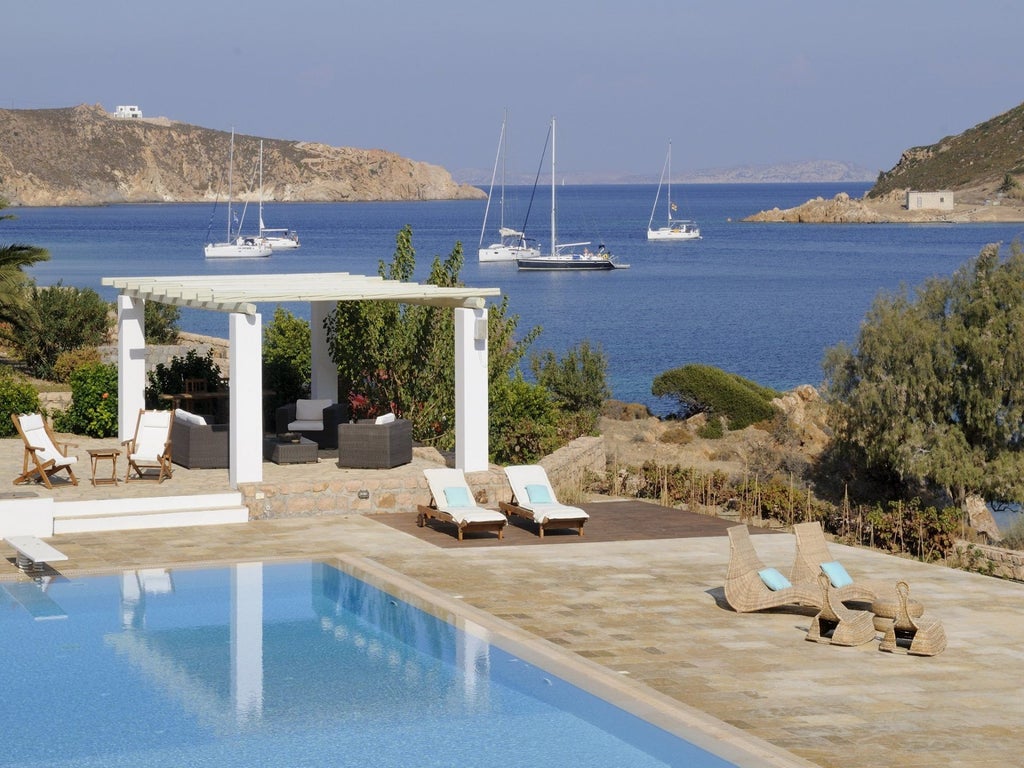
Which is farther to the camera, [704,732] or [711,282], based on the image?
[711,282]

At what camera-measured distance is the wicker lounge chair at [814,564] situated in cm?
1057

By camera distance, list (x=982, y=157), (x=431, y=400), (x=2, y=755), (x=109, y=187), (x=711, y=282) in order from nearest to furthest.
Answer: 1. (x=2, y=755)
2. (x=431, y=400)
3. (x=711, y=282)
4. (x=982, y=157)
5. (x=109, y=187)

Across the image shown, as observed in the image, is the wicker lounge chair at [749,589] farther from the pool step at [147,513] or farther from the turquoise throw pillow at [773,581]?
the pool step at [147,513]

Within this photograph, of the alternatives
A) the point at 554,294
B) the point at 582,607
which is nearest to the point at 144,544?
the point at 582,607

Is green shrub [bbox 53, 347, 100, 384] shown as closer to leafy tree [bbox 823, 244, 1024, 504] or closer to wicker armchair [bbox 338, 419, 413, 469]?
wicker armchair [bbox 338, 419, 413, 469]

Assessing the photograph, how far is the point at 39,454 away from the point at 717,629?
7.57 metres

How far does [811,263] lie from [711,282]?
19.4m

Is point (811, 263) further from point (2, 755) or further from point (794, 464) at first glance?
point (2, 755)

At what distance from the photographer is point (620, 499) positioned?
15922mm

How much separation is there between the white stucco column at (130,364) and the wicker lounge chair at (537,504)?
498 cm

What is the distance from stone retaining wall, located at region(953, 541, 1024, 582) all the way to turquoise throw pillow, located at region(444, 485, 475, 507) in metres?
4.78

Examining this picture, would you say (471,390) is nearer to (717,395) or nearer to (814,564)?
(814,564)

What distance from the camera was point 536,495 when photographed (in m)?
13.9

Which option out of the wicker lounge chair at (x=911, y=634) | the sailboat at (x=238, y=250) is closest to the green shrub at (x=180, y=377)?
the wicker lounge chair at (x=911, y=634)
